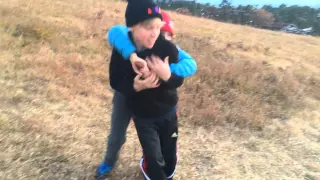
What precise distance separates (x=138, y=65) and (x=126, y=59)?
154mm

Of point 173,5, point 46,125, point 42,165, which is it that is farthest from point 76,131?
point 173,5

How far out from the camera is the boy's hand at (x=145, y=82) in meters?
2.22

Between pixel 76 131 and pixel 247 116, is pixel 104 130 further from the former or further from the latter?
pixel 247 116

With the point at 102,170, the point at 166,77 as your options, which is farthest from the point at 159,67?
the point at 102,170

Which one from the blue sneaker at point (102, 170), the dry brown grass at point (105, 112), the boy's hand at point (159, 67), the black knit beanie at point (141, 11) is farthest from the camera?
the dry brown grass at point (105, 112)

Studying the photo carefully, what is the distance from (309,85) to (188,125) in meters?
3.51

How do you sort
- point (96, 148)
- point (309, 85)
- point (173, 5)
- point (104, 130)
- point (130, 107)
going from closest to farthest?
1. point (130, 107)
2. point (96, 148)
3. point (104, 130)
4. point (309, 85)
5. point (173, 5)

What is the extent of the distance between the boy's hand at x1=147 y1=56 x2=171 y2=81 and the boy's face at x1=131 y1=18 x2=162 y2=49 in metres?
0.10

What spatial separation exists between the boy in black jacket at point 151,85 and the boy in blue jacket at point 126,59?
0.05 meters

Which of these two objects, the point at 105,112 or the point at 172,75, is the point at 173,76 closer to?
the point at 172,75

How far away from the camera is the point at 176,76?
2.38m

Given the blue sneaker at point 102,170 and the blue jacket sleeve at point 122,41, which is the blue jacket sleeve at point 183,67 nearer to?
the blue jacket sleeve at point 122,41

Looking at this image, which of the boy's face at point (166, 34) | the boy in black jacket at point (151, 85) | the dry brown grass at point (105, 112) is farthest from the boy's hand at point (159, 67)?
the dry brown grass at point (105, 112)

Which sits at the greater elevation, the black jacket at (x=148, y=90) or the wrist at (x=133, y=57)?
the wrist at (x=133, y=57)
